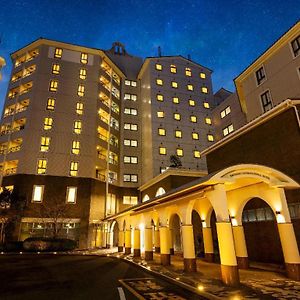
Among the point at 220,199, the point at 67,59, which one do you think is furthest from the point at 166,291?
the point at 67,59

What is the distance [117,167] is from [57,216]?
13729 mm

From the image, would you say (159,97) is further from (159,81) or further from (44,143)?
(44,143)

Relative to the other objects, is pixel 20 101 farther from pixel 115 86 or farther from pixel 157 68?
pixel 157 68

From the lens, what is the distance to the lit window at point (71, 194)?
33.1 metres

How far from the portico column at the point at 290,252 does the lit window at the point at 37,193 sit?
3006 cm

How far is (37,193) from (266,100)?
30571 millimetres

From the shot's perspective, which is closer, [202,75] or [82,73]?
[82,73]

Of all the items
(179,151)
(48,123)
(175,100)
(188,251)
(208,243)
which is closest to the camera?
(188,251)

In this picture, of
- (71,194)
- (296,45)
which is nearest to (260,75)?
(296,45)

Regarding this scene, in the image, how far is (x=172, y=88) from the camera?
4416 cm

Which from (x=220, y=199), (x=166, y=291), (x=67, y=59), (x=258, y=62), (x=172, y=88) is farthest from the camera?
(x=172, y=88)

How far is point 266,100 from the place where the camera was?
22.8 meters

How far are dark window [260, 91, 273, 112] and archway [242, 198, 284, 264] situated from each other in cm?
1139

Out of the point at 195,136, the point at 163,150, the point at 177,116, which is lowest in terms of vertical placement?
the point at 163,150
